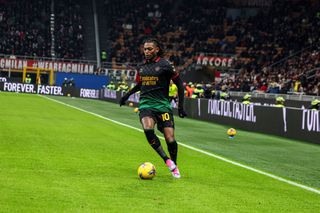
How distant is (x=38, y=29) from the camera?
6925cm

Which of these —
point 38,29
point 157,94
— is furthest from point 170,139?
point 38,29

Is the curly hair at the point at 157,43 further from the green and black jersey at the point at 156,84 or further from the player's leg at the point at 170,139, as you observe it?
the player's leg at the point at 170,139

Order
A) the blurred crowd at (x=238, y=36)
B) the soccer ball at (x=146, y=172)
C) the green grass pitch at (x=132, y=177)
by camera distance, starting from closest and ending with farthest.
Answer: the green grass pitch at (x=132, y=177), the soccer ball at (x=146, y=172), the blurred crowd at (x=238, y=36)

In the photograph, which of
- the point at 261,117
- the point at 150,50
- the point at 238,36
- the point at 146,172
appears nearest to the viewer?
the point at 146,172

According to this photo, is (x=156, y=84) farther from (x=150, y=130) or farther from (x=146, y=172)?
(x=146, y=172)

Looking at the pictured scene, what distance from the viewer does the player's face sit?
1039cm

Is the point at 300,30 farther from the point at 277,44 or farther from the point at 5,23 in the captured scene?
the point at 5,23

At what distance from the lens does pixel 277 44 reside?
5722 centimetres

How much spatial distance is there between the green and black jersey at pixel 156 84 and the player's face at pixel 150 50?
126 millimetres

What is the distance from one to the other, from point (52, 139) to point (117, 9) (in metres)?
60.8

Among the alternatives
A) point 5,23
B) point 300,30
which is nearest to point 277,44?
point 300,30

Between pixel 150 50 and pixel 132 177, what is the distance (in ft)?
6.55

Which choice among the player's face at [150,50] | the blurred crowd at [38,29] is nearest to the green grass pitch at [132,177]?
the player's face at [150,50]

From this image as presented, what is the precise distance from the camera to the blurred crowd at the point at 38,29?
219 ft
